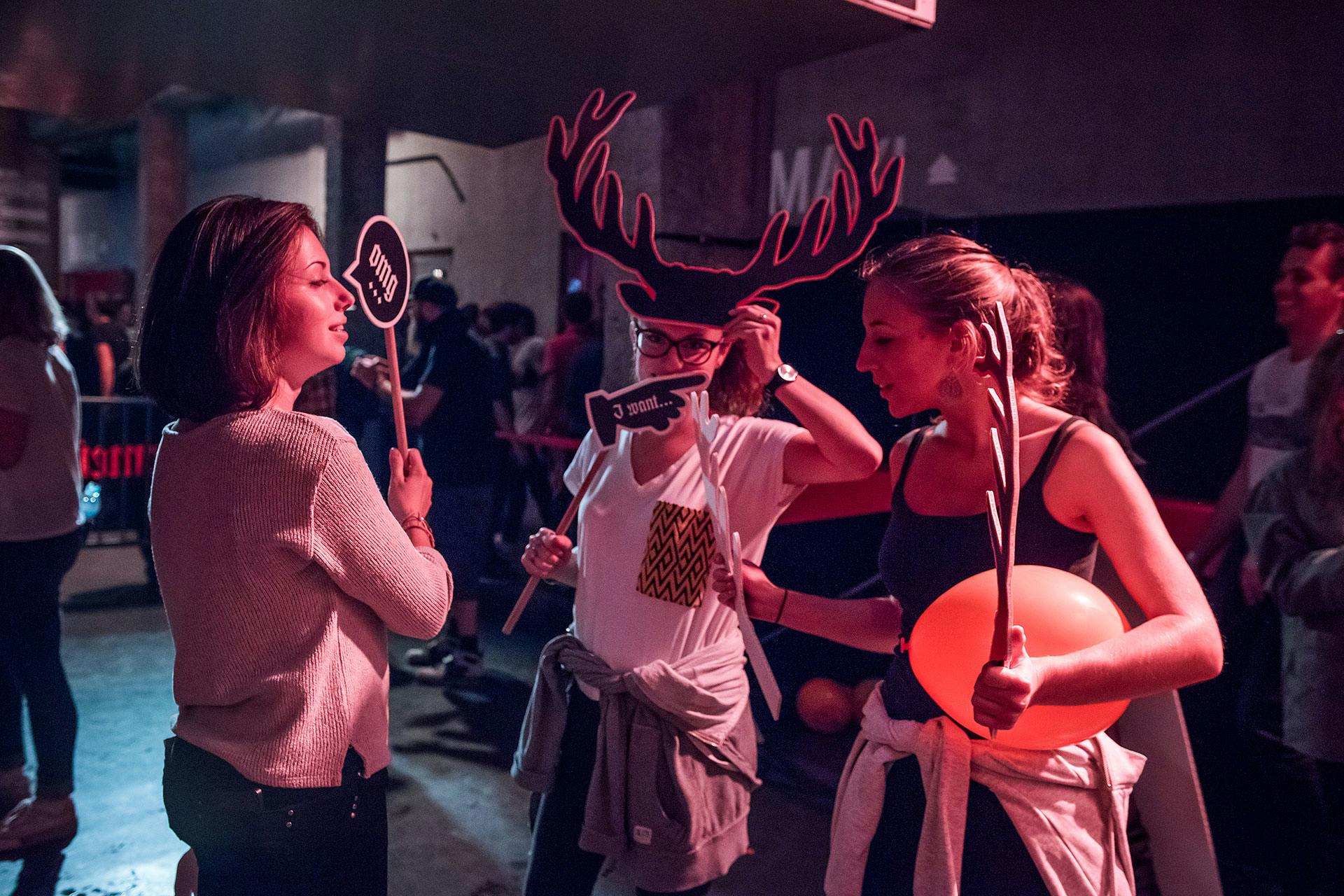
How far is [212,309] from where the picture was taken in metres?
1.32

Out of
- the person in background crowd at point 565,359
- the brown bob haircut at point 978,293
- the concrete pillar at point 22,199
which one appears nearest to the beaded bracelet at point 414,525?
the brown bob haircut at point 978,293

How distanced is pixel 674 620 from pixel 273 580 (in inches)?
28.5

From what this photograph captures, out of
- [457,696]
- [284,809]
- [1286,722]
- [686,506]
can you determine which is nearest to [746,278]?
[686,506]

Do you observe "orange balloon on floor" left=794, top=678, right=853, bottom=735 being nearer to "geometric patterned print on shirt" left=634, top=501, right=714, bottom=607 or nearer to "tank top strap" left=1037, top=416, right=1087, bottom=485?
"geometric patterned print on shirt" left=634, top=501, right=714, bottom=607

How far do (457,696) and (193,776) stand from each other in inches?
117

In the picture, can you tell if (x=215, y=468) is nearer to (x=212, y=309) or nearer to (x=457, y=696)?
(x=212, y=309)

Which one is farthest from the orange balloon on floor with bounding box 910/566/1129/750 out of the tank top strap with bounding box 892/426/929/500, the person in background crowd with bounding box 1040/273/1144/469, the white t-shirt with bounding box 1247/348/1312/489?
the white t-shirt with bounding box 1247/348/1312/489

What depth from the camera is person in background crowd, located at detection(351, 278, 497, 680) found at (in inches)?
168

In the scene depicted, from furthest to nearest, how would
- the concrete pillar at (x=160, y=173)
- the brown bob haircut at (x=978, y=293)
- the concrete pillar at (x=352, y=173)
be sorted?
the concrete pillar at (x=160, y=173)
the concrete pillar at (x=352, y=173)
the brown bob haircut at (x=978, y=293)

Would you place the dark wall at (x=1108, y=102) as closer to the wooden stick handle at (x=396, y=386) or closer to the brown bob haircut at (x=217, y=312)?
the wooden stick handle at (x=396, y=386)

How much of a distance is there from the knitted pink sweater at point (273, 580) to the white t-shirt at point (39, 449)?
1699 mm

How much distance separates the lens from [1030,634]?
3.68 feet

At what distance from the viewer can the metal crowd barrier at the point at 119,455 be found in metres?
6.14

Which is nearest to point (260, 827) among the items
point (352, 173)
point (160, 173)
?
point (352, 173)
